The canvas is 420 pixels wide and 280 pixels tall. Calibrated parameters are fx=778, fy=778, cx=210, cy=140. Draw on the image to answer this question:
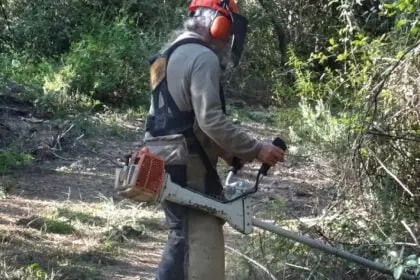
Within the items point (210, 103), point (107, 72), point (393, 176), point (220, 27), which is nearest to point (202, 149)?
point (210, 103)

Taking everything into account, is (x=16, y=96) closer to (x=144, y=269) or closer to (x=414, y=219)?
(x=144, y=269)

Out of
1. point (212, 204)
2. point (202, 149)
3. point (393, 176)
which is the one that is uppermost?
point (202, 149)

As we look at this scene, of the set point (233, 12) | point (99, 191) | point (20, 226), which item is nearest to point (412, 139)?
point (233, 12)

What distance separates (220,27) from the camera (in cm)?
438

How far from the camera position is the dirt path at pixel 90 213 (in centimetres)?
592

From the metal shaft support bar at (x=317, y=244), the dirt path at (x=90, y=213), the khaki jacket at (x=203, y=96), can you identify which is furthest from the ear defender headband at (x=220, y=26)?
the dirt path at (x=90, y=213)

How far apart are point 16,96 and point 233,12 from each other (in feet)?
26.4

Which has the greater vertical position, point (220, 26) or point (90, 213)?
point (220, 26)

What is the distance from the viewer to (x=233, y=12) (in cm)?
450

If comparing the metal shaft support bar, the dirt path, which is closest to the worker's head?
the metal shaft support bar

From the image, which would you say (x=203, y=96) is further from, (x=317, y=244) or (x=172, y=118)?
(x=317, y=244)

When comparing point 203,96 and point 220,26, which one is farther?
point 220,26

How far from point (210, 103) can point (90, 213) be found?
3445mm

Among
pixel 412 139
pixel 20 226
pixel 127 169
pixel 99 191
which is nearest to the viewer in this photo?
pixel 127 169
